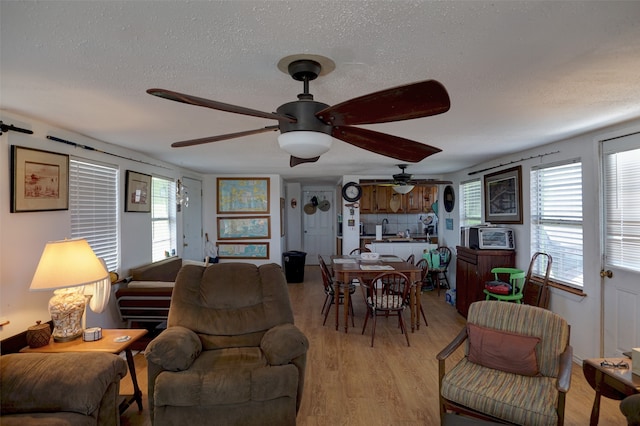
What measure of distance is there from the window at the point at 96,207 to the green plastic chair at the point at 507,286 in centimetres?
417

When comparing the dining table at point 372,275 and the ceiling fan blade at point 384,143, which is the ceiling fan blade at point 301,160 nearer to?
the ceiling fan blade at point 384,143

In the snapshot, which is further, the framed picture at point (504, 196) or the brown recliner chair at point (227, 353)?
the framed picture at point (504, 196)

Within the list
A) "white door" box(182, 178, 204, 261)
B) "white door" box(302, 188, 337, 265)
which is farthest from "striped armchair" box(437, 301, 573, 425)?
"white door" box(302, 188, 337, 265)

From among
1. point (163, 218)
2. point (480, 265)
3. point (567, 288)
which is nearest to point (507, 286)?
point (480, 265)

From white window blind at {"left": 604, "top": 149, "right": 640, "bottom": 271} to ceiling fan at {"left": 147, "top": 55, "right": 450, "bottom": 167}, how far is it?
2185 mm

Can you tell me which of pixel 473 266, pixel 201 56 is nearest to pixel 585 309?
pixel 473 266

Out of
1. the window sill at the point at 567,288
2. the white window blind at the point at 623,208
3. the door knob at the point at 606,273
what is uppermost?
the white window blind at the point at 623,208

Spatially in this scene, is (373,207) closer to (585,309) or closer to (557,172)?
(557,172)

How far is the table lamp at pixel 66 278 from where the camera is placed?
235 centimetres

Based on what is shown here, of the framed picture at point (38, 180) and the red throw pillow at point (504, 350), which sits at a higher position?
the framed picture at point (38, 180)

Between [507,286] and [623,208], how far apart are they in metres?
1.43

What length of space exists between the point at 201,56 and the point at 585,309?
12.7ft

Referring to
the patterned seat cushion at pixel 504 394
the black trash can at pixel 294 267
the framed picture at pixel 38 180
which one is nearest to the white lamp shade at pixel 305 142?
the patterned seat cushion at pixel 504 394

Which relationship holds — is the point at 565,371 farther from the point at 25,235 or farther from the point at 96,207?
the point at 96,207
